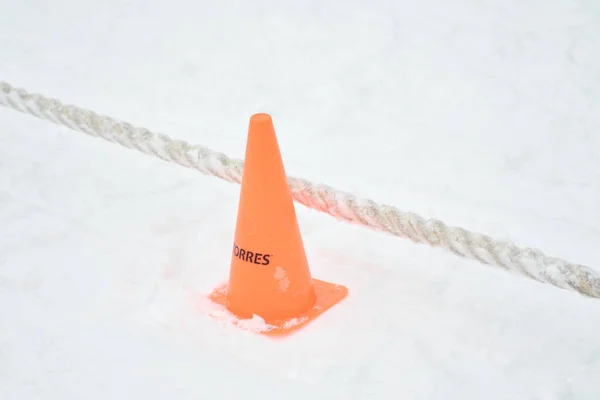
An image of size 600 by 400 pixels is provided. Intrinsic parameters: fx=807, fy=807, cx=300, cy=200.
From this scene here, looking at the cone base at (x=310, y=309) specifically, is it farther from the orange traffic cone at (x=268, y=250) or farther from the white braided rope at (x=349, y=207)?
the white braided rope at (x=349, y=207)

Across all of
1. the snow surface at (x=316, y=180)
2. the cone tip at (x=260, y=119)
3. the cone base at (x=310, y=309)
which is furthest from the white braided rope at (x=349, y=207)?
the cone tip at (x=260, y=119)

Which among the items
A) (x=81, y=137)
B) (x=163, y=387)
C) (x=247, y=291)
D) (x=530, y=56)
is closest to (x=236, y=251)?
(x=247, y=291)

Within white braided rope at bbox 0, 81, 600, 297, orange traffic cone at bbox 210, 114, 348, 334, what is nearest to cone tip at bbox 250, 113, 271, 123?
orange traffic cone at bbox 210, 114, 348, 334

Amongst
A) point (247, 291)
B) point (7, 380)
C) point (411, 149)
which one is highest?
point (411, 149)

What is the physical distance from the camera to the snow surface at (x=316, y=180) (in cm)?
205

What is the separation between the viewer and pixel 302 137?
3.33 m

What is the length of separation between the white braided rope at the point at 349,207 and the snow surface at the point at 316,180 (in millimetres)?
119

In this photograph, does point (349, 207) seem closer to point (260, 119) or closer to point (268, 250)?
point (268, 250)

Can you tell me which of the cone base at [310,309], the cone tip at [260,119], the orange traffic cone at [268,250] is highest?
the cone tip at [260,119]

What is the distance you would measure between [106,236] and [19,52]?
214 centimetres

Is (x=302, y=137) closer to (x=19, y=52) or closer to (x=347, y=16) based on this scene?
(x=347, y=16)

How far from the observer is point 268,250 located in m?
2.17

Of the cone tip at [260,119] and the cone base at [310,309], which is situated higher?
the cone tip at [260,119]

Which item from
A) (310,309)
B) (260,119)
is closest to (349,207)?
(310,309)
